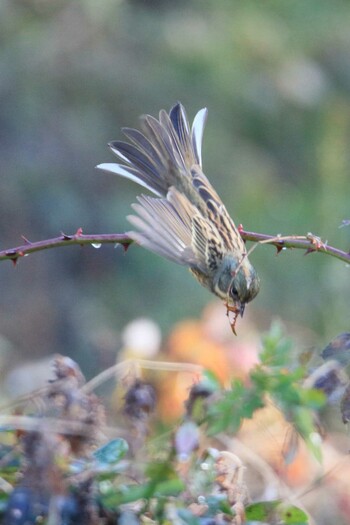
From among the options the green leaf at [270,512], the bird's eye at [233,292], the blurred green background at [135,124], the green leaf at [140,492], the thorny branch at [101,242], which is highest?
the blurred green background at [135,124]

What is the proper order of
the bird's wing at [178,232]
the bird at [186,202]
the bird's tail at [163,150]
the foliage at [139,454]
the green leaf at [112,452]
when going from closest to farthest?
the foliage at [139,454] < the green leaf at [112,452] < the bird's wing at [178,232] < the bird at [186,202] < the bird's tail at [163,150]

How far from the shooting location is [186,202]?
2.73m

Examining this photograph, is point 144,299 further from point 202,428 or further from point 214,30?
point 202,428

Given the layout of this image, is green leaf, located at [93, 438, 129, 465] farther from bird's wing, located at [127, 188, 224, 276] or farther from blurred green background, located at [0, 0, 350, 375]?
blurred green background, located at [0, 0, 350, 375]

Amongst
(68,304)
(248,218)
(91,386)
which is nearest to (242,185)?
(248,218)

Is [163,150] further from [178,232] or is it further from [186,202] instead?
[178,232]

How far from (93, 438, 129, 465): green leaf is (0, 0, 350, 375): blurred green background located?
4.80 m

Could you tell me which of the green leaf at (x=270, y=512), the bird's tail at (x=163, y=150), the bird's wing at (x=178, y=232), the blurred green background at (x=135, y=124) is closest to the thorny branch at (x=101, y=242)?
the bird's wing at (x=178, y=232)

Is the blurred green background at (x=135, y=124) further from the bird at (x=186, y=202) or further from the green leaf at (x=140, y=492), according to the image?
the green leaf at (x=140, y=492)

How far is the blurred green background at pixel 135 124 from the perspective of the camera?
21.9 feet

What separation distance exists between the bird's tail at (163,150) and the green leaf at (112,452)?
1.23 m

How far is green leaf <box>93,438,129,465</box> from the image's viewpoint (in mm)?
1455

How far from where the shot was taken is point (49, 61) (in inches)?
286

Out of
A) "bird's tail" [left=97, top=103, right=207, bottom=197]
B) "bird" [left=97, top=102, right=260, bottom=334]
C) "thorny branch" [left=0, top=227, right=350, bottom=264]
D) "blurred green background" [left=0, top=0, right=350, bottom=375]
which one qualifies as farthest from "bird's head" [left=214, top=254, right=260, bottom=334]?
"blurred green background" [left=0, top=0, right=350, bottom=375]
